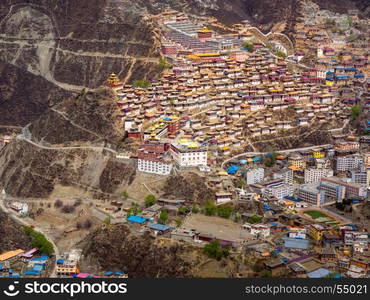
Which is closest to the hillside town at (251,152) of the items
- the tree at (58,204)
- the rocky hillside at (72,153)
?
the rocky hillside at (72,153)

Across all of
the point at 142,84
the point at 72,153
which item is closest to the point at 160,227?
the point at 72,153

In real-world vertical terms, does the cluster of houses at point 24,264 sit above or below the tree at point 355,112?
below

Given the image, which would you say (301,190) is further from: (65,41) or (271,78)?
(65,41)

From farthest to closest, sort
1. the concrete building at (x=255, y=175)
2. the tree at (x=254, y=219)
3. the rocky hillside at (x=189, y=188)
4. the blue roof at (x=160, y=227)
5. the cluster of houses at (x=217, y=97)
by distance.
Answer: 1. the cluster of houses at (x=217, y=97)
2. the concrete building at (x=255, y=175)
3. the rocky hillside at (x=189, y=188)
4. the tree at (x=254, y=219)
5. the blue roof at (x=160, y=227)

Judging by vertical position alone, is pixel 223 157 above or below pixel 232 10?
below

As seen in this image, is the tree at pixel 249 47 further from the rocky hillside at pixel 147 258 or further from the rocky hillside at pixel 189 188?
the rocky hillside at pixel 147 258

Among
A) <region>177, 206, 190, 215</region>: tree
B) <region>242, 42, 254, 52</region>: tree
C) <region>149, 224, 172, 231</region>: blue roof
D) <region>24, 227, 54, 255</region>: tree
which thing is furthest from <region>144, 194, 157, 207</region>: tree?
<region>242, 42, 254, 52</region>: tree

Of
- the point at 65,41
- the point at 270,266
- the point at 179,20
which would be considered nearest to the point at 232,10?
the point at 179,20
